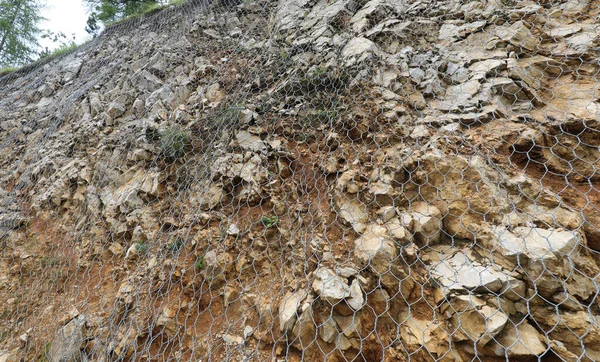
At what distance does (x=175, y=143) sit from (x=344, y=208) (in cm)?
121

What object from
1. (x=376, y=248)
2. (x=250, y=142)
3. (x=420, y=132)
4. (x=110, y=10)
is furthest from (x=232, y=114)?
(x=110, y=10)

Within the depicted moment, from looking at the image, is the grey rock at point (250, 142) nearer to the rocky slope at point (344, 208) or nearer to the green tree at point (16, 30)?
the rocky slope at point (344, 208)

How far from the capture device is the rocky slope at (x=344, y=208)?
0.87m

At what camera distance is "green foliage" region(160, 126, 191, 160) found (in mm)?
1716

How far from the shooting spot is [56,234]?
1.79 m

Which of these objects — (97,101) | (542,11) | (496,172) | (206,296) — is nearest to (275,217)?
(206,296)

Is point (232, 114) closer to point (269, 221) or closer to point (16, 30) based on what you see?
point (269, 221)

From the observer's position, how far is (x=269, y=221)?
126cm

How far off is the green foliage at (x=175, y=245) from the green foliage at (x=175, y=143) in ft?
1.99

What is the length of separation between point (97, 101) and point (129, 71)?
47 cm

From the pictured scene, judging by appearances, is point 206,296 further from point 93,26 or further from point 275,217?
point 93,26

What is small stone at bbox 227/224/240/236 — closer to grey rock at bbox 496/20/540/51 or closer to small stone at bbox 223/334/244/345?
small stone at bbox 223/334/244/345

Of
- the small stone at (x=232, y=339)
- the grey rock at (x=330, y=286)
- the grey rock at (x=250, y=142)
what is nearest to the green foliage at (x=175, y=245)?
the small stone at (x=232, y=339)

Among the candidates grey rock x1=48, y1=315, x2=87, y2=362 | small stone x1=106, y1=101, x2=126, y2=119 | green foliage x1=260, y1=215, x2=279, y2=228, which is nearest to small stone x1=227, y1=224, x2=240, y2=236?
green foliage x1=260, y1=215, x2=279, y2=228
